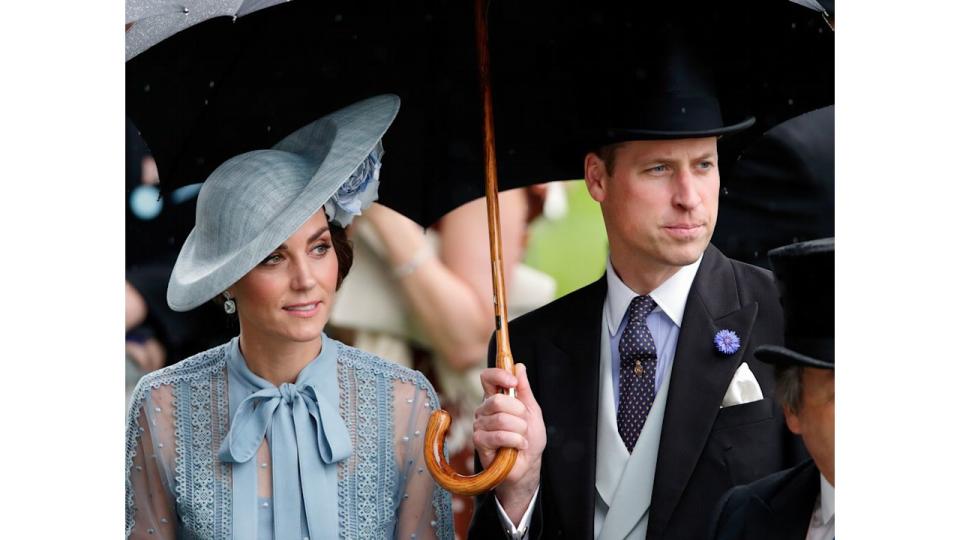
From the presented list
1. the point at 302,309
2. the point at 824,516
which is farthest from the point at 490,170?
the point at 824,516

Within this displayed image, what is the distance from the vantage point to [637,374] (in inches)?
162

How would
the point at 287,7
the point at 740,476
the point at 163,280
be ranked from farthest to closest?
the point at 163,280
the point at 287,7
the point at 740,476

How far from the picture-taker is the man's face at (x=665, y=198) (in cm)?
405

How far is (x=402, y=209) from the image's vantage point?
4.47m

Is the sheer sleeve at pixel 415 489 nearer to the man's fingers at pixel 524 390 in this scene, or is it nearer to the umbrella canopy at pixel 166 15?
the man's fingers at pixel 524 390

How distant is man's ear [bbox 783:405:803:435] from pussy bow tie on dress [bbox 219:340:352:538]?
114 cm

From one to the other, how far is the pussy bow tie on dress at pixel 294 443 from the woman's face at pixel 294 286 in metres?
0.15

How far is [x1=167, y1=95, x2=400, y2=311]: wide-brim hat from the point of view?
13.3 feet

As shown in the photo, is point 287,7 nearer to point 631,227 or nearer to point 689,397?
point 631,227

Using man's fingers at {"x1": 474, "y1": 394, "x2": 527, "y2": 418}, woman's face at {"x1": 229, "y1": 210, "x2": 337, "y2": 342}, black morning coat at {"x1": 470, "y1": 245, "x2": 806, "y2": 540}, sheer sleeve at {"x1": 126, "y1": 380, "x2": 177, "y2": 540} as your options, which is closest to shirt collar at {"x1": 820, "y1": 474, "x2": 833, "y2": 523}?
black morning coat at {"x1": 470, "y1": 245, "x2": 806, "y2": 540}

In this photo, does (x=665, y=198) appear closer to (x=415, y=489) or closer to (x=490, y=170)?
(x=490, y=170)

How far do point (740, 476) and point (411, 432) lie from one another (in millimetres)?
870

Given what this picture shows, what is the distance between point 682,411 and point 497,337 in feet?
1.69

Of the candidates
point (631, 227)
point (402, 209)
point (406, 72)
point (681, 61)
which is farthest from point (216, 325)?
point (681, 61)
